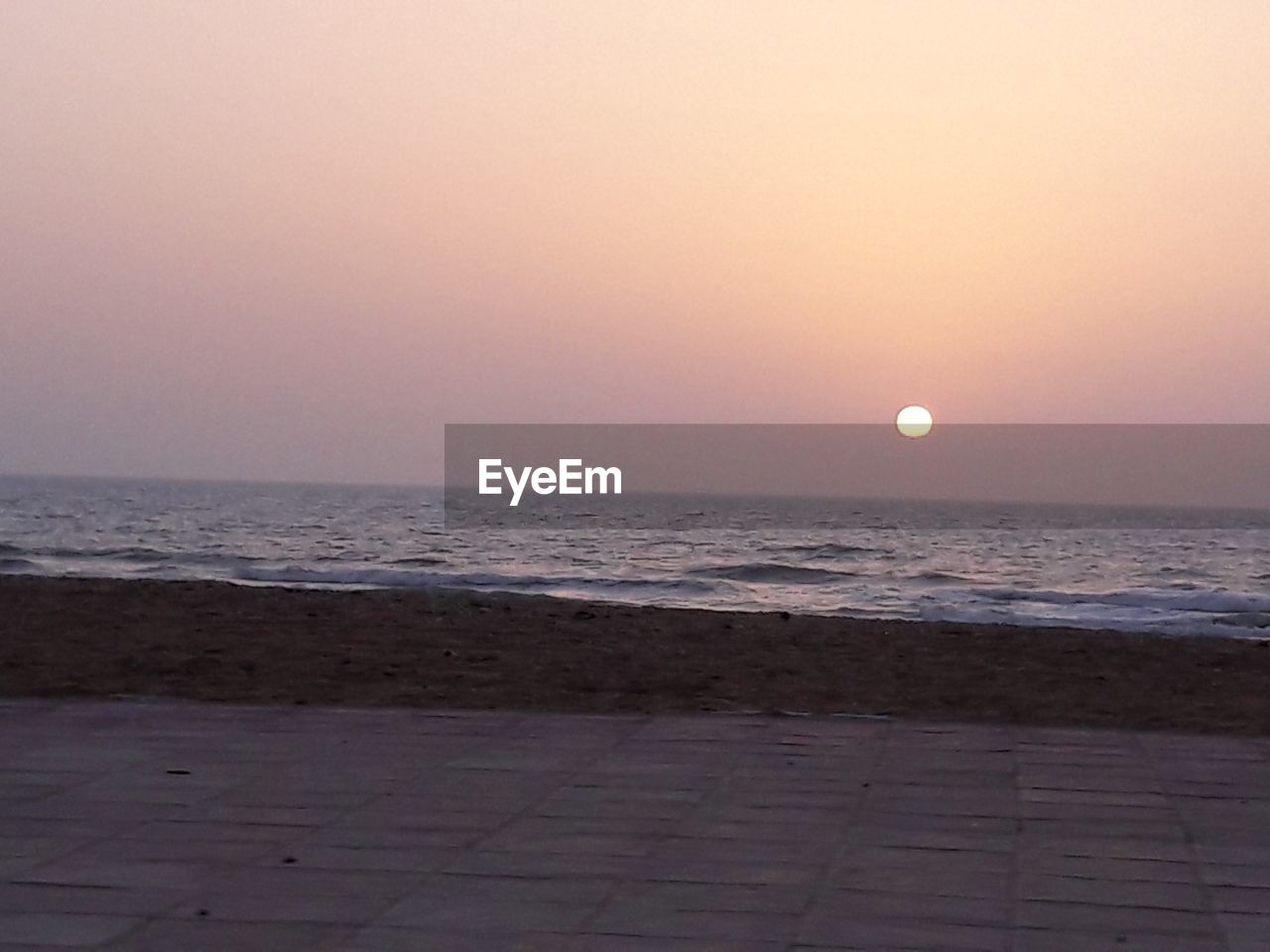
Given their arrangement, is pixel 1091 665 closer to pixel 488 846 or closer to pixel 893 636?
pixel 893 636

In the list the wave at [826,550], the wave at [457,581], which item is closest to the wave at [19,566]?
the wave at [457,581]

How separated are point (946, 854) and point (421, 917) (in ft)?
6.98

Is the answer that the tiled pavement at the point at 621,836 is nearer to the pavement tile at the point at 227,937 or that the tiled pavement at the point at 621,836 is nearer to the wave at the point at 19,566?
the pavement tile at the point at 227,937

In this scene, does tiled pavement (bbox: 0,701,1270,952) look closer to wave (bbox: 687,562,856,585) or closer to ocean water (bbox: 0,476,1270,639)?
ocean water (bbox: 0,476,1270,639)

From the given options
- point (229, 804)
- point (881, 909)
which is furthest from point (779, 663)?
point (881, 909)

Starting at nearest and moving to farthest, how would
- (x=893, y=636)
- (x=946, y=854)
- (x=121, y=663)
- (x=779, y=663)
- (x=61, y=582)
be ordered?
(x=946, y=854)
(x=121, y=663)
(x=779, y=663)
(x=893, y=636)
(x=61, y=582)

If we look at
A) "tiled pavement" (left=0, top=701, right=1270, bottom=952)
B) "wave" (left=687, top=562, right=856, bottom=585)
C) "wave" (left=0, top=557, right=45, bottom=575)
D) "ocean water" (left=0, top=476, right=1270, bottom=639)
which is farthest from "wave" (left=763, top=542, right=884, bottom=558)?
"tiled pavement" (left=0, top=701, right=1270, bottom=952)

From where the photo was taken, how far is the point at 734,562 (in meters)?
45.7

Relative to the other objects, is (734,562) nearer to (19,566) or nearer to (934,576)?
(934,576)

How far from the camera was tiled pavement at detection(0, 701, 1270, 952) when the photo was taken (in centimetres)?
491

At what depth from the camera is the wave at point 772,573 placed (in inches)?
1576

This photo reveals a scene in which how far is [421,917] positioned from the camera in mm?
5000

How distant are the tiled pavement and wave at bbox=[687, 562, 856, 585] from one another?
3087cm

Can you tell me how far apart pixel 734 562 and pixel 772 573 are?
3.89 meters
